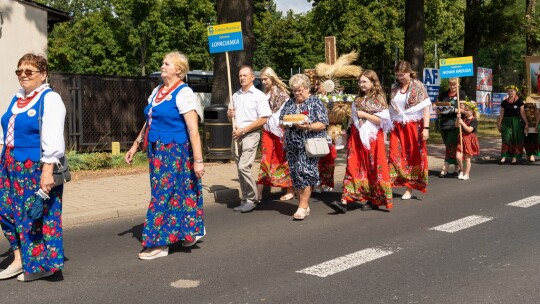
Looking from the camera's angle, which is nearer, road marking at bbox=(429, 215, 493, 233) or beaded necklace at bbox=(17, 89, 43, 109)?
beaded necklace at bbox=(17, 89, 43, 109)

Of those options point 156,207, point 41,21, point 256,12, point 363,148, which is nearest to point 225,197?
point 363,148

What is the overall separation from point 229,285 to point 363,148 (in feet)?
12.9

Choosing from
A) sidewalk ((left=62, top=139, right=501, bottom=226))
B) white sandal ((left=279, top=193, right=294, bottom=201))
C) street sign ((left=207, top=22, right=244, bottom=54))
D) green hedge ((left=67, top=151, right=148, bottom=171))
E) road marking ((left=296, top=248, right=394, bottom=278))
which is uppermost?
street sign ((left=207, top=22, right=244, bottom=54))

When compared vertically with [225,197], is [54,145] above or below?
above

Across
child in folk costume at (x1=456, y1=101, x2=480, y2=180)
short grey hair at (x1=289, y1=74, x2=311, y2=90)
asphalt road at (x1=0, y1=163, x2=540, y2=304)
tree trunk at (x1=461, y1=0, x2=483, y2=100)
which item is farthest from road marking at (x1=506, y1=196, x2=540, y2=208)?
tree trunk at (x1=461, y1=0, x2=483, y2=100)

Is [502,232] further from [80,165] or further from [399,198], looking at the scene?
[80,165]

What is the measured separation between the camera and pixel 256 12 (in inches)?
1900

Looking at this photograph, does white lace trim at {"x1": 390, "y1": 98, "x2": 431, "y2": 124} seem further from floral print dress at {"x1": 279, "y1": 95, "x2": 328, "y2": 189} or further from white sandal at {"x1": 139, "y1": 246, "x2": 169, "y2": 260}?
white sandal at {"x1": 139, "y1": 246, "x2": 169, "y2": 260}

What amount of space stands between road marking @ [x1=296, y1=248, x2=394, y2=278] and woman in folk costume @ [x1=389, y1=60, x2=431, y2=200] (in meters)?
3.58

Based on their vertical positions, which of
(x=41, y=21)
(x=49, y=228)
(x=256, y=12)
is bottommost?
(x=49, y=228)

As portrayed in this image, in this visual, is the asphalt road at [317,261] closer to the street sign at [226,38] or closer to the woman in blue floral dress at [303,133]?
the woman in blue floral dress at [303,133]

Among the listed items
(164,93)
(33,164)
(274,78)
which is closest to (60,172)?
(33,164)

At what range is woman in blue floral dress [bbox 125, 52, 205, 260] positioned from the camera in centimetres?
628

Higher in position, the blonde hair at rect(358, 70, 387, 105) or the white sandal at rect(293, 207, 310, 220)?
the blonde hair at rect(358, 70, 387, 105)
